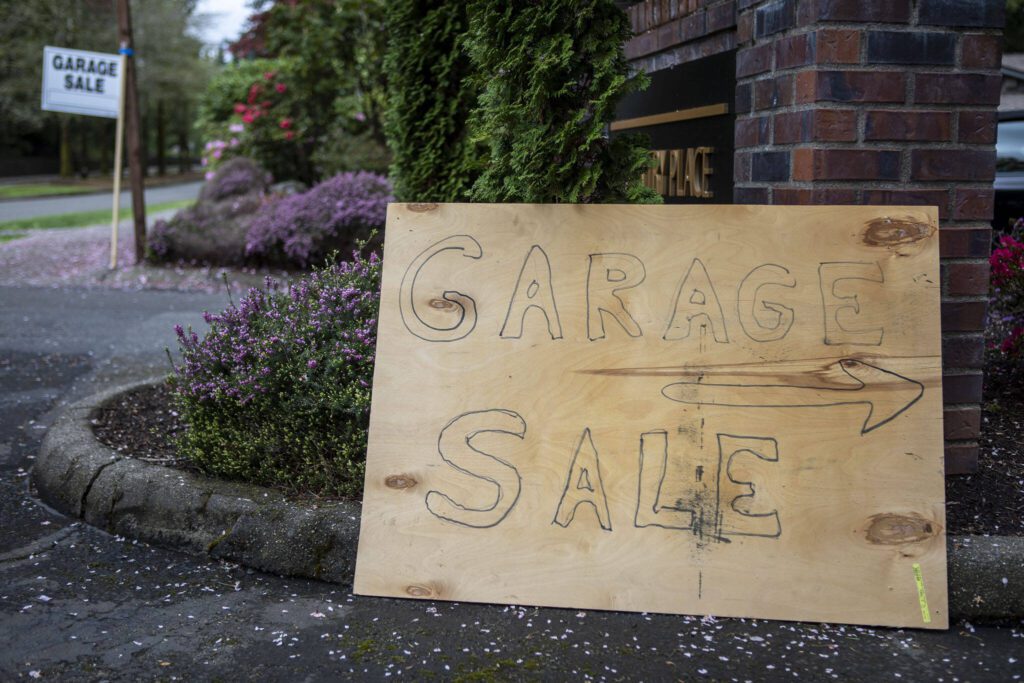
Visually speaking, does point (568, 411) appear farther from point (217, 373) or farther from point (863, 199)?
point (217, 373)

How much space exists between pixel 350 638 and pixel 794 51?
2177 mm

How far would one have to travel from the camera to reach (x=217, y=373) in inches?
145

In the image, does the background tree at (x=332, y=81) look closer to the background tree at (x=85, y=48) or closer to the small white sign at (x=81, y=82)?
the small white sign at (x=81, y=82)

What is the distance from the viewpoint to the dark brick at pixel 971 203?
123 inches

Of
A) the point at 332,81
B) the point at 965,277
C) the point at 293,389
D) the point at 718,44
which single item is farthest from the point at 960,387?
the point at 332,81

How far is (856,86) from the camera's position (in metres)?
2.98

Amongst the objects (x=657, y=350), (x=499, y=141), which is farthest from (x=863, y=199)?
(x=499, y=141)

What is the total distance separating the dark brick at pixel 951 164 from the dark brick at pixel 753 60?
0.56 metres

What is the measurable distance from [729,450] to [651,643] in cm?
55

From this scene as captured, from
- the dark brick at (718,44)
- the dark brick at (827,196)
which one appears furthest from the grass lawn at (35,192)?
the dark brick at (827,196)

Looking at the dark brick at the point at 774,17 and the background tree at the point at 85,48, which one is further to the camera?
the background tree at the point at 85,48

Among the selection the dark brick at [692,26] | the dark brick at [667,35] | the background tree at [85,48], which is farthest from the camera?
the background tree at [85,48]

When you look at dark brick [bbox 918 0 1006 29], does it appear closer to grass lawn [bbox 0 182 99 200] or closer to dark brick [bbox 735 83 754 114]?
dark brick [bbox 735 83 754 114]

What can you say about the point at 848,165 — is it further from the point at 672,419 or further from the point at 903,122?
the point at 672,419
